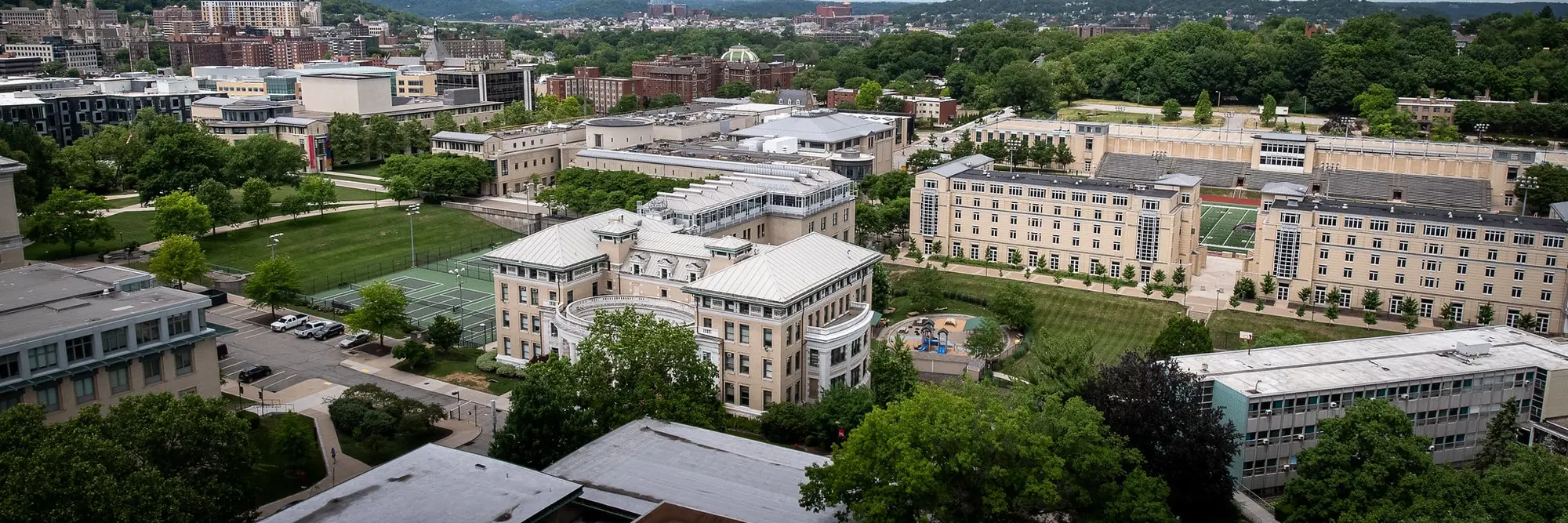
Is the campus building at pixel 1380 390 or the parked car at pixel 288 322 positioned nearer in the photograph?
the campus building at pixel 1380 390

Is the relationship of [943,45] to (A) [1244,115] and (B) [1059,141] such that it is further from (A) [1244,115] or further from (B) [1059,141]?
(B) [1059,141]

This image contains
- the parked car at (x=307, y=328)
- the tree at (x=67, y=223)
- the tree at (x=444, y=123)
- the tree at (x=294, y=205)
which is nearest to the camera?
the parked car at (x=307, y=328)

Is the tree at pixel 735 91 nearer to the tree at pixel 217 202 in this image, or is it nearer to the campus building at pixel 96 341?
the tree at pixel 217 202

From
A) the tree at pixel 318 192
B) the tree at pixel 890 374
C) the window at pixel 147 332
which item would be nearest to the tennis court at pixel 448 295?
the tree at pixel 318 192

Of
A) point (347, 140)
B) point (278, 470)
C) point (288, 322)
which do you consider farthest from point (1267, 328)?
point (347, 140)

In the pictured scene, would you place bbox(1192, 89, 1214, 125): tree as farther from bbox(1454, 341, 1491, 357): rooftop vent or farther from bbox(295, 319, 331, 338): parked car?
bbox(295, 319, 331, 338): parked car

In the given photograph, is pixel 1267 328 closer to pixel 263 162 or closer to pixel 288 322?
pixel 288 322

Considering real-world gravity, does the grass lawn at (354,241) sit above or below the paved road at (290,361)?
above
